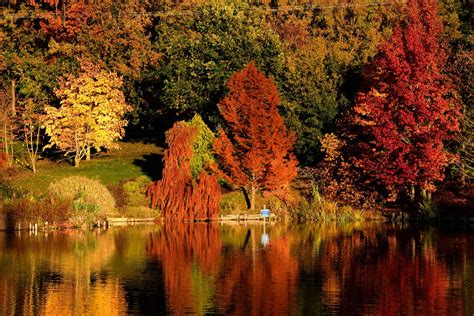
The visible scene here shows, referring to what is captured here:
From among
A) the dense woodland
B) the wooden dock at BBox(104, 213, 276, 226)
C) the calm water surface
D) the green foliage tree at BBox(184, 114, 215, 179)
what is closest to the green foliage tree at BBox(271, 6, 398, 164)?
the dense woodland

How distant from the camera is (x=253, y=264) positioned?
41.5m

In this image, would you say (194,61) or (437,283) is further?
(194,61)

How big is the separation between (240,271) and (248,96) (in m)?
27.1

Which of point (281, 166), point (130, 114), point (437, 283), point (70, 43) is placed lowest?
point (437, 283)

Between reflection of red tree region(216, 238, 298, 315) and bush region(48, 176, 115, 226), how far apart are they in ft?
45.6

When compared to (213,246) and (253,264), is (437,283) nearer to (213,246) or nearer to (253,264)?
(253,264)

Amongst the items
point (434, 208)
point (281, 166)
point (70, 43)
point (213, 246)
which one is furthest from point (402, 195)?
point (70, 43)

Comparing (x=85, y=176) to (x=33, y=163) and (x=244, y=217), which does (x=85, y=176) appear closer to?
(x=33, y=163)

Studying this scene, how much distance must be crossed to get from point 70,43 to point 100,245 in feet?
132

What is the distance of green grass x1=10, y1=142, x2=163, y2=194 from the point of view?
65.6 meters

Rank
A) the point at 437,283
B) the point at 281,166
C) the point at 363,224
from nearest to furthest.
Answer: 1. the point at 437,283
2. the point at 363,224
3. the point at 281,166

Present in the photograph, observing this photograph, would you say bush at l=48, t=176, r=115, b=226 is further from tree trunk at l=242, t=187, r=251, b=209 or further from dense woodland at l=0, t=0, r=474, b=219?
tree trunk at l=242, t=187, r=251, b=209

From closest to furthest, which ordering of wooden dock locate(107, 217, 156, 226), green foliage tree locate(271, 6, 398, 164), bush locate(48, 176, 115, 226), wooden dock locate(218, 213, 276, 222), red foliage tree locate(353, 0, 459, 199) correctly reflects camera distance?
bush locate(48, 176, 115, 226), wooden dock locate(107, 217, 156, 226), red foliage tree locate(353, 0, 459, 199), wooden dock locate(218, 213, 276, 222), green foliage tree locate(271, 6, 398, 164)

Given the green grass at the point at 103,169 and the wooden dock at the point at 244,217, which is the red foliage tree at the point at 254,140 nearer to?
the wooden dock at the point at 244,217
